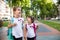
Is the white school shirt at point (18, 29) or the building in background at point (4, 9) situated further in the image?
the building in background at point (4, 9)

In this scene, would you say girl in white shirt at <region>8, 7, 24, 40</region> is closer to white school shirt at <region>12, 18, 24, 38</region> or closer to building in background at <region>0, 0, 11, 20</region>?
white school shirt at <region>12, 18, 24, 38</region>

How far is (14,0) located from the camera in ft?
10.6

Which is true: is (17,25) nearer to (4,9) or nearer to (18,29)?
(18,29)

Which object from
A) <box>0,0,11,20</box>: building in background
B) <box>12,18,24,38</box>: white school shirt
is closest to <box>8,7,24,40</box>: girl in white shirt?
<box>12,18,24,38</box>: white school shirt

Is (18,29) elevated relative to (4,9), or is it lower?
lower

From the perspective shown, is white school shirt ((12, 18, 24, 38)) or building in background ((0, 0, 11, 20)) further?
building in background ((0, 0, 11, 20))

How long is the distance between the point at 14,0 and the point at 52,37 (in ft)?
3.62

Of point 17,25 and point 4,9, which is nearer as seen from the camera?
point 17,25

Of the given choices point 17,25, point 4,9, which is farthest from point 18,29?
point 4,9

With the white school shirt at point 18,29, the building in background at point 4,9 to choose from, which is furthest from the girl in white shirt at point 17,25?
the building in background at point 4,9

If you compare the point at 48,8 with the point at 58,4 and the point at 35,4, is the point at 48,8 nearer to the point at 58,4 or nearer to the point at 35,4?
the point at 35,4

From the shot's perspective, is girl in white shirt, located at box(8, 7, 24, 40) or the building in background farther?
the building in background

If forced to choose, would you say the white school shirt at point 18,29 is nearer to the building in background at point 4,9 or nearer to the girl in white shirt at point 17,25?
the girl in white shirt at point 17,25

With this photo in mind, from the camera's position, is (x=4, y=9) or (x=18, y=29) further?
(x=4, y=9)
